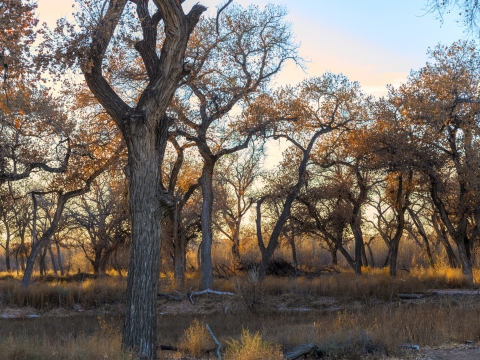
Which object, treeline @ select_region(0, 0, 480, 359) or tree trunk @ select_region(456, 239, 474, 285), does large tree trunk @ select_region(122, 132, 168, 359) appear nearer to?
treeline @ select_region(0, 0, 480, 359)

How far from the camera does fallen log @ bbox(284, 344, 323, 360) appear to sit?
459 inches

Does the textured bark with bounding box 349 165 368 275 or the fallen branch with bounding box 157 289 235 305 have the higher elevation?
the textured bark with bounding box 349 165 368 275

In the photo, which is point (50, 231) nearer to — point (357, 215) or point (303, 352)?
point (357, 215)

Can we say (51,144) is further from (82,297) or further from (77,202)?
(77,202)

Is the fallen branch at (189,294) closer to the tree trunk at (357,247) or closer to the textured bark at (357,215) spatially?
the textured bark at (357,215)

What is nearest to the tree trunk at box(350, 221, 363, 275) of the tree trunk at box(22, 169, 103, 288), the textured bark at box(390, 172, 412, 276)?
the textured bark at box(390, 172, 412, 276)

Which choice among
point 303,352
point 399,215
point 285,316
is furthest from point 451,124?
point 303,352

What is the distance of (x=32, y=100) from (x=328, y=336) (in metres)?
17.0

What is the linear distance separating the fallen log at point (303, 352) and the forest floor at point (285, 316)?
0.16 metres

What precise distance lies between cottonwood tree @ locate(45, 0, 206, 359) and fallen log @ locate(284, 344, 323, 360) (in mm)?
2797

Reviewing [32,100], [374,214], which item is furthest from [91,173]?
[374,214]

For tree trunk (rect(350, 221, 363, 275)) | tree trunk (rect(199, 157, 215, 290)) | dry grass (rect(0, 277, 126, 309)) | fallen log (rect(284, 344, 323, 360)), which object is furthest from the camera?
tree trunk (rect(350, 221, 363, 275))

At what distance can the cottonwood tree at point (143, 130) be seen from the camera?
467 inches

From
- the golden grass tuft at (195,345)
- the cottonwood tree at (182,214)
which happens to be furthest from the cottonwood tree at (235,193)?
the golden grass tuft at (195,345)
